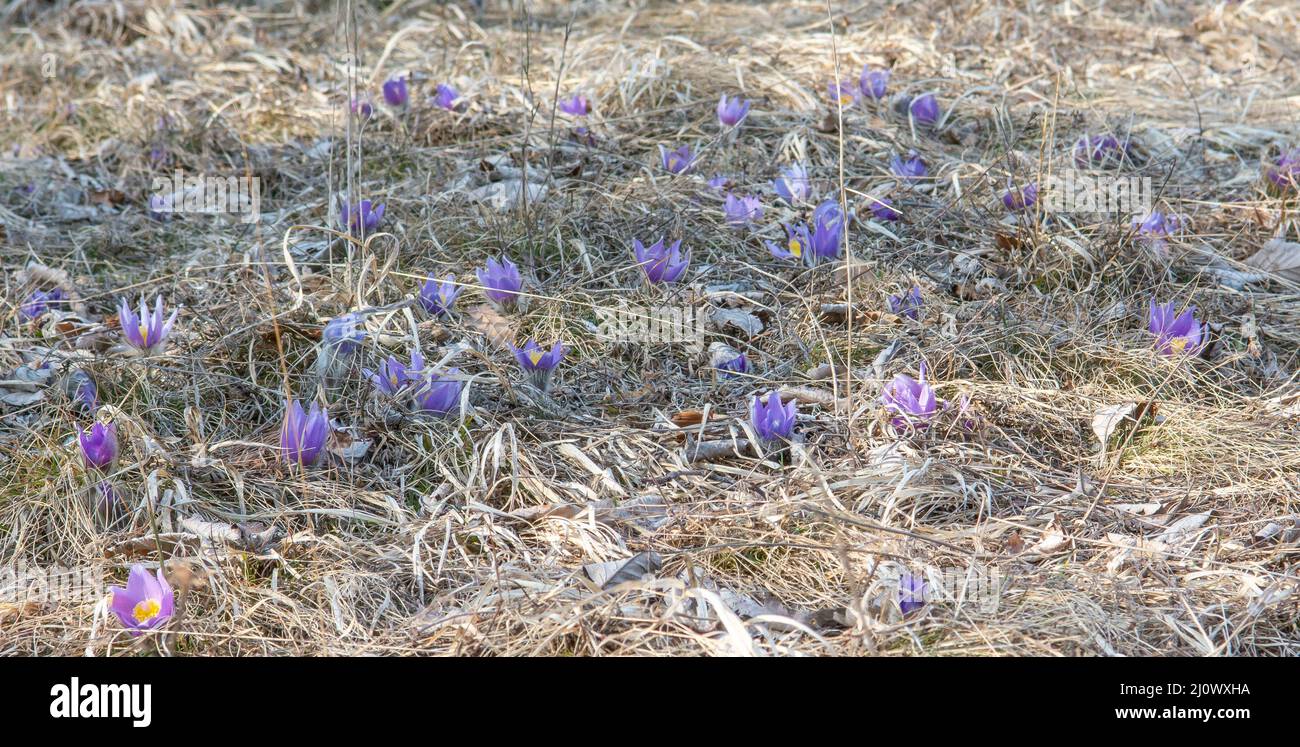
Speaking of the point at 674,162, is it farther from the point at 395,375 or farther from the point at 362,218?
the point at 395,375

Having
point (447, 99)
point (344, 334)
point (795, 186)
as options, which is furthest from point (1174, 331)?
point (447, 99)

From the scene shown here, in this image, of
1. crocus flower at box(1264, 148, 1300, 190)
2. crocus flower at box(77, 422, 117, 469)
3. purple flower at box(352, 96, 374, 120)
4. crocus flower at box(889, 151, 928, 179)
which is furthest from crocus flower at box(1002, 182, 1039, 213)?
crocus flower at box(77, 422, 117, 469)

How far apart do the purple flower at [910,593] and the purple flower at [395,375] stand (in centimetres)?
102

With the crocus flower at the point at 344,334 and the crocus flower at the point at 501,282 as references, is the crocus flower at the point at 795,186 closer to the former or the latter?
the crocus flower at the point at 501,282

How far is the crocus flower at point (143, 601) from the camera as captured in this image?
5.59 feet

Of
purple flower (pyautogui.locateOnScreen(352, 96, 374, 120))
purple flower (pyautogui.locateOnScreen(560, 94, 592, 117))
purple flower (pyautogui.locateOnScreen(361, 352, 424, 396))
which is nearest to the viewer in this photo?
purple flower (pyautogui.locateOnScreen(361, 352, 424, 396))

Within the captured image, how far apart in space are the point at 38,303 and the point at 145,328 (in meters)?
0.50

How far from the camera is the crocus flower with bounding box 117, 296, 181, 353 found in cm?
235

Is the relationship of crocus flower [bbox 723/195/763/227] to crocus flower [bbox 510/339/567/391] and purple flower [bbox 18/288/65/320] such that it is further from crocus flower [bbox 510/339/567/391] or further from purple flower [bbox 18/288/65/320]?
purple flower [bbox 18/288/65/320]

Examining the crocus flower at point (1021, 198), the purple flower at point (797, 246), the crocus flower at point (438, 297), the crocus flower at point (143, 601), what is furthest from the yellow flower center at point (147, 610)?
the crocus flower at point (1021, 198)

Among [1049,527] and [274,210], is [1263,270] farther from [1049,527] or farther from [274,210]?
[274,210]

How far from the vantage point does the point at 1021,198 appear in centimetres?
286

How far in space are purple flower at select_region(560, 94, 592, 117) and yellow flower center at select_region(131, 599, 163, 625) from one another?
2.25 meters

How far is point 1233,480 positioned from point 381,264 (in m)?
1.95
